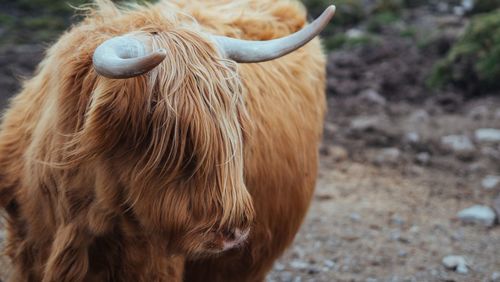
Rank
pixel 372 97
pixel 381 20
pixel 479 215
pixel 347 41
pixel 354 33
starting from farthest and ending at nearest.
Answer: pixel 381 20, pixel 354 33, pixel 347 41, pixel 372 97, pixel 479 215

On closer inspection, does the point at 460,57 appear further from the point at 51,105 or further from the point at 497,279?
the point at 51,105

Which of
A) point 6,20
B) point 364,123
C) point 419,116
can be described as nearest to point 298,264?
point 364,123

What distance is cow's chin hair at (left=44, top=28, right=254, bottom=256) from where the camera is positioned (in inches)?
109

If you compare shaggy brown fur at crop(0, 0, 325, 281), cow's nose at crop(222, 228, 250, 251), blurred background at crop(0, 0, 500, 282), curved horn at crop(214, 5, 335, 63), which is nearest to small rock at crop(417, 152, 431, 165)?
blurred background at crop(0, 0, 500, 282)

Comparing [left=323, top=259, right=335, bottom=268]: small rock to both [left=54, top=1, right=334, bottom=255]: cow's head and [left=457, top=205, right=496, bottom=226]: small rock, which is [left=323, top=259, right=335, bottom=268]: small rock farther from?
[left=54, top=1, right=334, bottom=255]: cow's head

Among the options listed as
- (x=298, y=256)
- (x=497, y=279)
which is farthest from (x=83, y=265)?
(x=497, y=279)

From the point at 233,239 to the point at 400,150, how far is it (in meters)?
4.41

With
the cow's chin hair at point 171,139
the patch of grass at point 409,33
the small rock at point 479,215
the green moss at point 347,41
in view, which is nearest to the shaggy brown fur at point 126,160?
the cow's chin hair at point 171,139

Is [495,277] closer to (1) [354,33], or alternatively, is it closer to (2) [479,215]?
(2) [479,215]

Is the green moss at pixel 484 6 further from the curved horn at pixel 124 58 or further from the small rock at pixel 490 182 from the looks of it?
the curved horn at pixel 124 58

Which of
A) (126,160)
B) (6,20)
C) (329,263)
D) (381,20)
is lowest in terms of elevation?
(381,20)

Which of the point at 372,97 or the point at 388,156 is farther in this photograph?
the point at 372,97

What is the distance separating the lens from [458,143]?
23.1 ft

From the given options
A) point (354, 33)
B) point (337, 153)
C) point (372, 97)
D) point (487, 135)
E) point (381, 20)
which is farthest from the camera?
point (381, 20)
